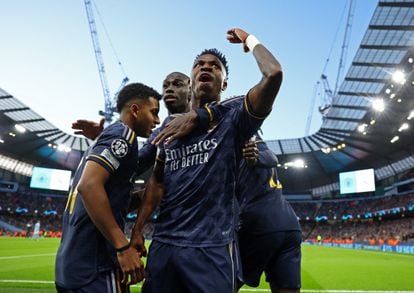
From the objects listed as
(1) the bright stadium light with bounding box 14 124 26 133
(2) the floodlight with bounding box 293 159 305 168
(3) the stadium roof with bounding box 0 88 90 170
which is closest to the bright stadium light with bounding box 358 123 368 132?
(2) the floodlight with bounding box 293 159 305 168

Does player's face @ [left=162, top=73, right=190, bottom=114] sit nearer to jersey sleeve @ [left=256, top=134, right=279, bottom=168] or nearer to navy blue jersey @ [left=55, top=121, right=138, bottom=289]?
jersey sleeve @ [left=256, top=134, right=279, bottom=168]

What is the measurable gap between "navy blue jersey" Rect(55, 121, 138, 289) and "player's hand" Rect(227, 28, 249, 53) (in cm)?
118

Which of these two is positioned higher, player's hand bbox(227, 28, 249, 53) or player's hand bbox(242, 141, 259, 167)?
player's hand bbox(227, 28, 249, 53)

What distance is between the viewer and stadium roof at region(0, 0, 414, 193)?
2936cm

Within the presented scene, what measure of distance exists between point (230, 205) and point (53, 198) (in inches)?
2657

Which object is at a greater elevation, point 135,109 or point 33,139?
point 33,139

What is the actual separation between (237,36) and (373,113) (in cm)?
3980

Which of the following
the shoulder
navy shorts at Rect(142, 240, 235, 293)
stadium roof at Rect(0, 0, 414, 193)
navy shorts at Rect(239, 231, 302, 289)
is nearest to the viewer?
navy shorts at Rect(142, 240, 235, 293)

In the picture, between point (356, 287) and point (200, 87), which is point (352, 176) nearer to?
point (356, 287)

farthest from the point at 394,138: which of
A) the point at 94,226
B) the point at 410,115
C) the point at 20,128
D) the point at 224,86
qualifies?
the point at 20,128

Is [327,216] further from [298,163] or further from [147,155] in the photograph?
[147,155]

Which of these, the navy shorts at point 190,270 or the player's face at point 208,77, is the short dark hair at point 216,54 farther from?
the navy shorts at point 190,270

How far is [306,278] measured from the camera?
9508 millimetres

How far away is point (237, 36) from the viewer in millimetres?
2812
